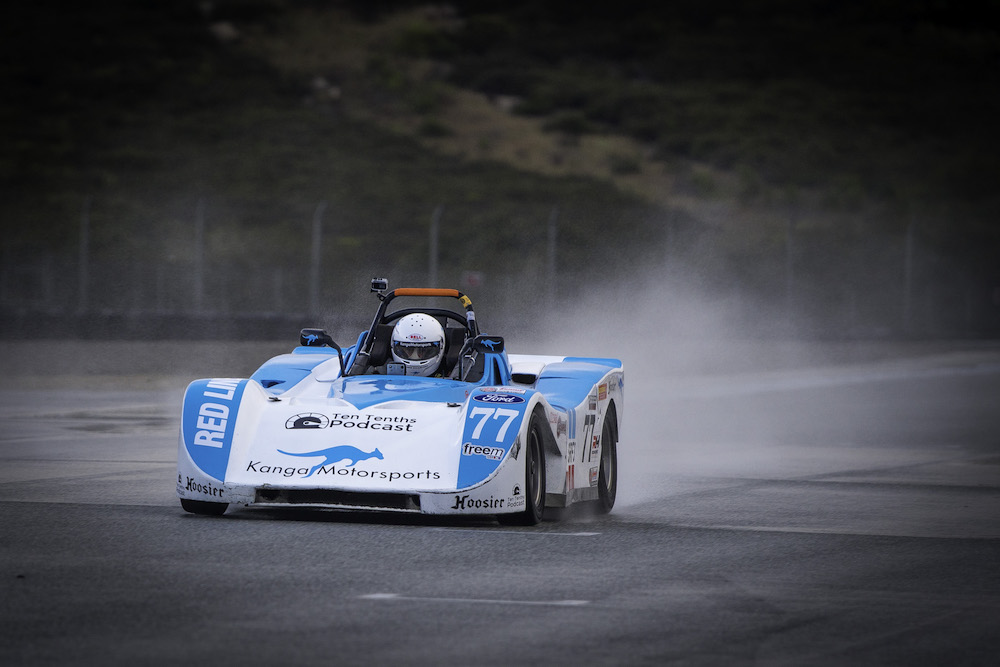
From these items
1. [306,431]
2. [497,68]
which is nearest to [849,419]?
[306,431]

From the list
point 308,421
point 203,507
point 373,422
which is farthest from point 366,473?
point 203,507

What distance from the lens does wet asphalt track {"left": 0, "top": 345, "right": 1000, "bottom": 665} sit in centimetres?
635

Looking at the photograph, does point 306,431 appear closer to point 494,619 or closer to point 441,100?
point 494,619

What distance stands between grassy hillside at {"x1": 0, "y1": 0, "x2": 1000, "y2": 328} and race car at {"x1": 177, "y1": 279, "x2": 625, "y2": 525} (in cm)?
3149

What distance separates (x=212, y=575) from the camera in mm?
7891

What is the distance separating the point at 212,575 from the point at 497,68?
10047 centimetres

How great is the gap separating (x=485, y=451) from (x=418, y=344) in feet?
6.14

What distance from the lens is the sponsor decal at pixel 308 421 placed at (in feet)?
33.0

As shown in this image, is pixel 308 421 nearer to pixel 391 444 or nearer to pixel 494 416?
pixel 391 444

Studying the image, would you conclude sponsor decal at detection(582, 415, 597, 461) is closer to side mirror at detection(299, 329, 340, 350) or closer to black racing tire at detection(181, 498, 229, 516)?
side mirror at detection(299, 329, 340, 350)

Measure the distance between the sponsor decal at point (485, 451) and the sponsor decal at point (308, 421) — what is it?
85cm

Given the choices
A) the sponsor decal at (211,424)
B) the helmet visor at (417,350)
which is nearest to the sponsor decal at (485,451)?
the sponsor decal at (211,424)

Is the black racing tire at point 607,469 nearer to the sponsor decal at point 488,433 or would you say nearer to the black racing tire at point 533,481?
the black racing tire at point 533,481

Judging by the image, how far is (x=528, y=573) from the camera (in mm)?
8211
